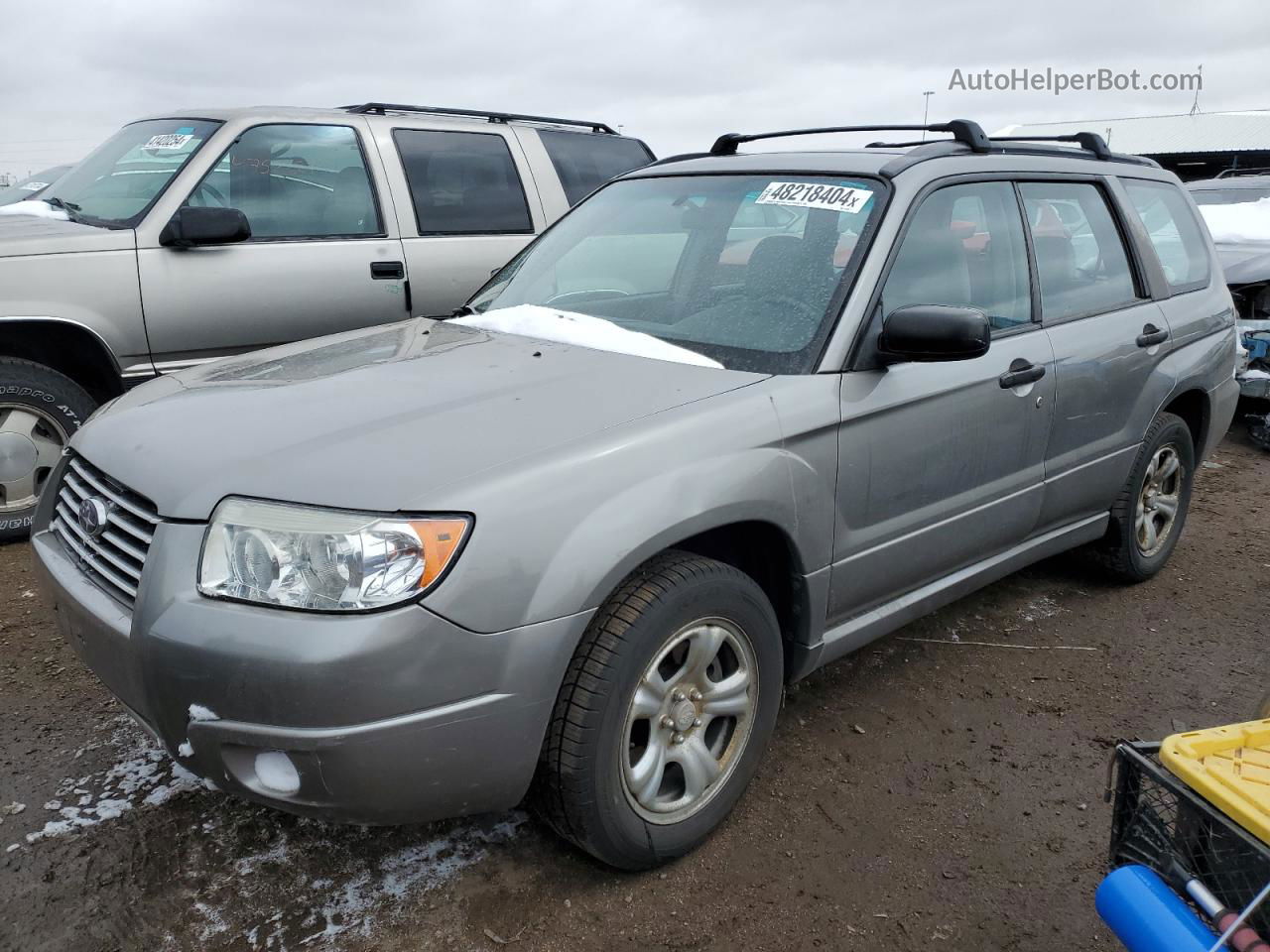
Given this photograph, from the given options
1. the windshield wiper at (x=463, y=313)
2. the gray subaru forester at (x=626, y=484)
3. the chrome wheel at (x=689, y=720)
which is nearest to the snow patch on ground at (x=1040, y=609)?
the gray subaru forester at (x=626, y=484)

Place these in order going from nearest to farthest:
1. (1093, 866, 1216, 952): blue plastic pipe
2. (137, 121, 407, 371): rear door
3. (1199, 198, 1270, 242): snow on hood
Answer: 1. (1093, 866, 1216, 952): blue plastic pipe
2. (137, 121, 407, 371): rear door
3. (1199, 198, 1270, 242): snow on hood

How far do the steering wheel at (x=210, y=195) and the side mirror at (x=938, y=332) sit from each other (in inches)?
139

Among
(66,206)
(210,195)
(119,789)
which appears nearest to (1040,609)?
(119,789)

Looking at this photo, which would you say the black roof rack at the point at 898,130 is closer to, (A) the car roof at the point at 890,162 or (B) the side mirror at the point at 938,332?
(A) the car roof at the point at 890,162

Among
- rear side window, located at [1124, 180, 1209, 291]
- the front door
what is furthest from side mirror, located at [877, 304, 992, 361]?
rear side window, located at [1124, 180, 1209, 291]

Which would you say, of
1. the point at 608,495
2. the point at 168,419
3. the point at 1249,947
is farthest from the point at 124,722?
the point at 1249,947

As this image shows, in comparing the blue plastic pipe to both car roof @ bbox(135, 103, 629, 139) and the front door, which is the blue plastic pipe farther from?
car roof @ bbox(135, 103, 629, 139)

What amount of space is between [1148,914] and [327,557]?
1.58 metres

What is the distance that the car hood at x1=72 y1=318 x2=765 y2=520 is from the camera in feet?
6.79

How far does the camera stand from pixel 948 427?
2.95 m

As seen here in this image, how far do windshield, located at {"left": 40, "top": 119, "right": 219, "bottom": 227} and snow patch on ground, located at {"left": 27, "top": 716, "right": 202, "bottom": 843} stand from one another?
2.75m

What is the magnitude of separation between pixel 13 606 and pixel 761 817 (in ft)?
10.2

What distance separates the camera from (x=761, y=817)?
2701 millimetres

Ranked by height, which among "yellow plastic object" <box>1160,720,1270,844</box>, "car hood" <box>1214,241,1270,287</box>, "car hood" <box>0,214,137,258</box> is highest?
"car hood" <box>0,214,137,258</box>
